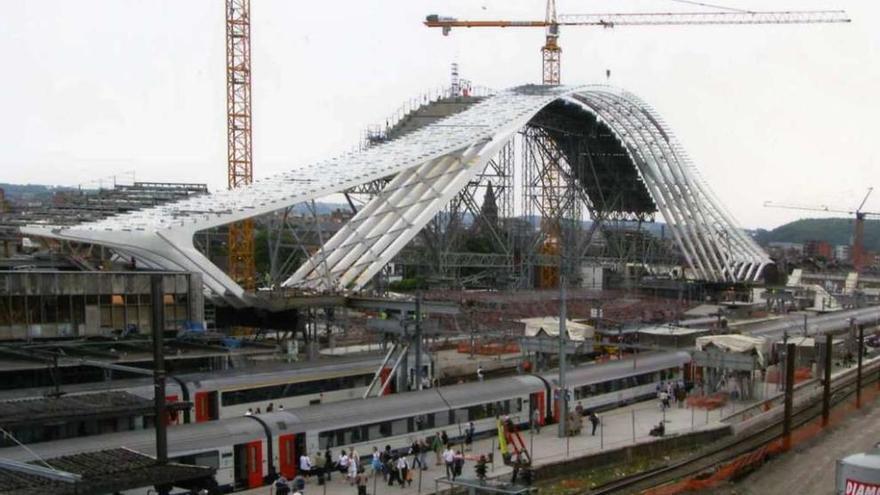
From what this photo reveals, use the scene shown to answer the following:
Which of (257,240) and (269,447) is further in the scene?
(257,240)

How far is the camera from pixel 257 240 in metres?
73.2

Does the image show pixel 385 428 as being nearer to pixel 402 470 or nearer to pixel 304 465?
pixel 402 470

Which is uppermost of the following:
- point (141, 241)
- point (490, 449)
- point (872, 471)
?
point (141, 241)

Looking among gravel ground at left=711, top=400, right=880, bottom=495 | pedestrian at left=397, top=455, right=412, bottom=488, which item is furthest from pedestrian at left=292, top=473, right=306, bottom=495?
gravel ground at left=711, top=400, right=880, bottom=495

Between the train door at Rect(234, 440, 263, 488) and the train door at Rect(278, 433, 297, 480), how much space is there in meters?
0.52

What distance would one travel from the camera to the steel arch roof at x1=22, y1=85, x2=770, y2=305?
3062 centimetres

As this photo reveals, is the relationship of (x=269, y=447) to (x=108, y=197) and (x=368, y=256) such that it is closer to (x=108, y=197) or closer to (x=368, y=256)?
(x=368, y=256)

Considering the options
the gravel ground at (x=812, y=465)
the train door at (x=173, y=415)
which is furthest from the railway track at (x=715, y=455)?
the train door at (x=173, y=415)

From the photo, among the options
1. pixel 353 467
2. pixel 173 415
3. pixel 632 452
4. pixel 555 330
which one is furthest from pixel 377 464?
pixel 555 330

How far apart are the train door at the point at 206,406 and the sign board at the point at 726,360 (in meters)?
16.0

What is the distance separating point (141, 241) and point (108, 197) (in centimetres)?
2780

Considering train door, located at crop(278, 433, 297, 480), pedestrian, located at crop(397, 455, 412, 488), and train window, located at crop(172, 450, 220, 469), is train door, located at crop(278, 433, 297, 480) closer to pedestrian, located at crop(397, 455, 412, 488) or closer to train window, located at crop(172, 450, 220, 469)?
train window, located at crop(172, 450, 220, 469)

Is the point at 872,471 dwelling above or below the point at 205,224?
below

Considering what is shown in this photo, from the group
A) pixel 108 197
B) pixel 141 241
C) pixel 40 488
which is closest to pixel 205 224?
pixel 141 241
